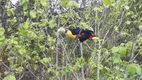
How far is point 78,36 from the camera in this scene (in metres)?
2.82

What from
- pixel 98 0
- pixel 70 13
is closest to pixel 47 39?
pixel 70 13

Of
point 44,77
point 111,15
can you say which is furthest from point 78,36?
point 44,77

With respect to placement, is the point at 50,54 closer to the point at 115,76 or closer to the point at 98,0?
the point at 98,0

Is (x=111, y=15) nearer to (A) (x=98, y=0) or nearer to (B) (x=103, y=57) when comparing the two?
(A) (x=98, y=0)

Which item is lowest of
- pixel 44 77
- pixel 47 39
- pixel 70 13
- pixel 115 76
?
pixel 44 77

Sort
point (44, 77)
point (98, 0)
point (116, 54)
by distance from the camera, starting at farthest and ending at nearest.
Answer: point (44, 77), point (98, 0), point (116, 54)

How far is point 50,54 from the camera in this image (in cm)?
421

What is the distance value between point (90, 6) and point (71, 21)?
550mm

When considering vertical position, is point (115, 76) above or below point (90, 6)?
below

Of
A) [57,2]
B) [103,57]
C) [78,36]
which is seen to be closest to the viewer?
[78,36]

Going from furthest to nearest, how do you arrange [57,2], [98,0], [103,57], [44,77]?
[44,77]
[98,0]
[57,2]
[103,57]

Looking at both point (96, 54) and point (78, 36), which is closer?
point (78, 36)

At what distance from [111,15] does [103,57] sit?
33.1 inches

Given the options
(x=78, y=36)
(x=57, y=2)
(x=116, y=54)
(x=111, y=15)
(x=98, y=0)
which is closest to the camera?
(x=116, y=54)
